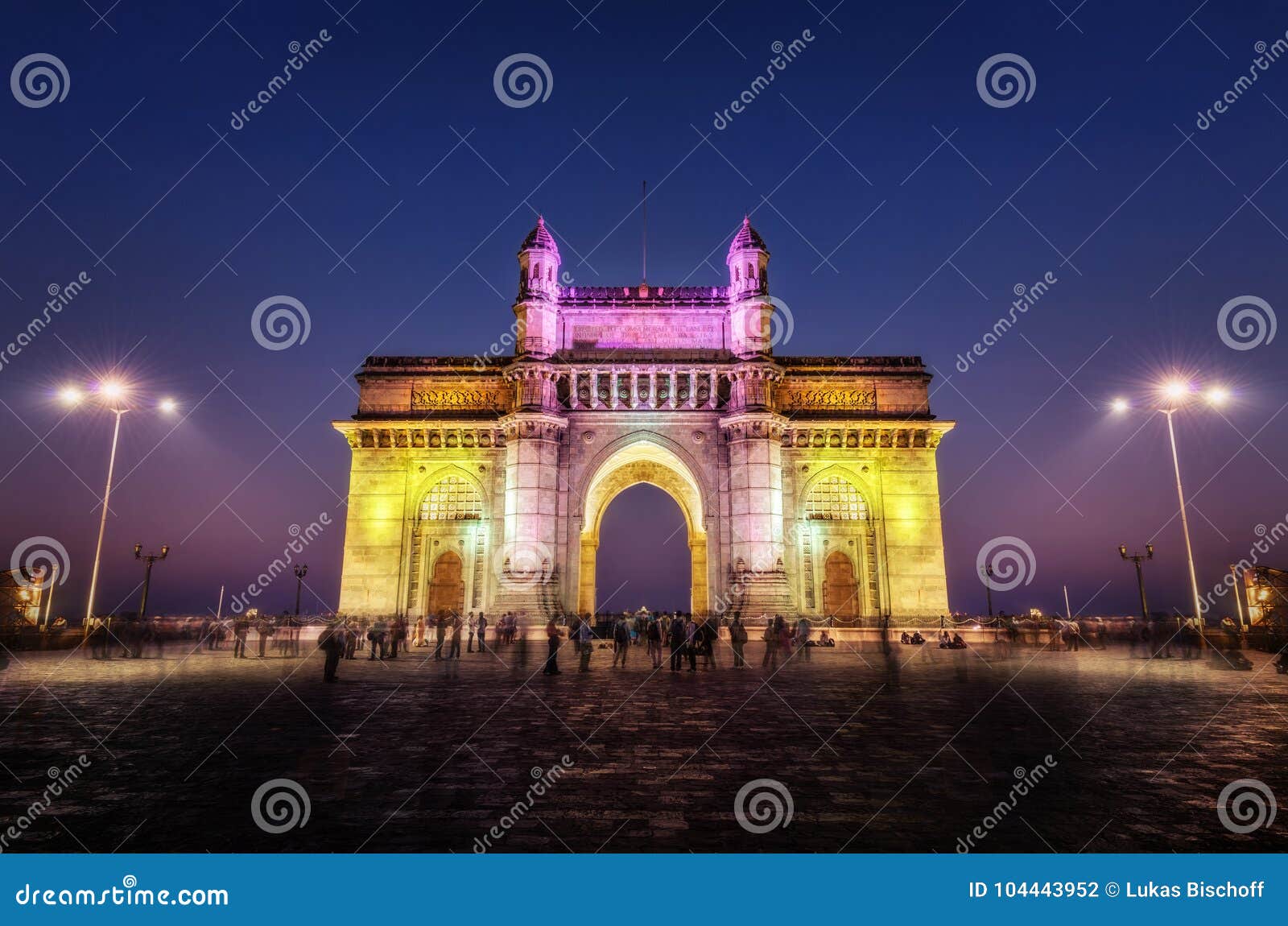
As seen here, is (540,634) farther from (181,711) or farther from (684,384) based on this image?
(181,711)

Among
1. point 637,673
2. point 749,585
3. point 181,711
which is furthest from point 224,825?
point 749,585

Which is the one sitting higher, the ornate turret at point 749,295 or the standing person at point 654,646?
the ornate turret at point 749,295

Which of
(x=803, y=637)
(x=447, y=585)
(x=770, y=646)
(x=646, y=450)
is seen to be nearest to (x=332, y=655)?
(x=770, y=646)

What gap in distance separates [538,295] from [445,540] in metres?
12.8

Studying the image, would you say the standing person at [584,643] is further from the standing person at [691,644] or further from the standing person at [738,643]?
the standing person at [738,643]

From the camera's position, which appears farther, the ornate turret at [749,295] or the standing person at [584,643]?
the ornate turret at [749,295]

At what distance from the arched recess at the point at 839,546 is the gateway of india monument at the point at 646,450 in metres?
0.08

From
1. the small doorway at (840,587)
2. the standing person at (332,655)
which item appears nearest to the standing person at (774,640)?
the standing person at (332,655)

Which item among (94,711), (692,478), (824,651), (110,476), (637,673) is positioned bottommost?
(94,711)

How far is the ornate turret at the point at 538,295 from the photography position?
1321 inches

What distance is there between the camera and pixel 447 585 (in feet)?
111

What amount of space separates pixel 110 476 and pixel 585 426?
19042mm

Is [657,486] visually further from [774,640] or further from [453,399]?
[774,640]

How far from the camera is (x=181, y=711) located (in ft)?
32.2
